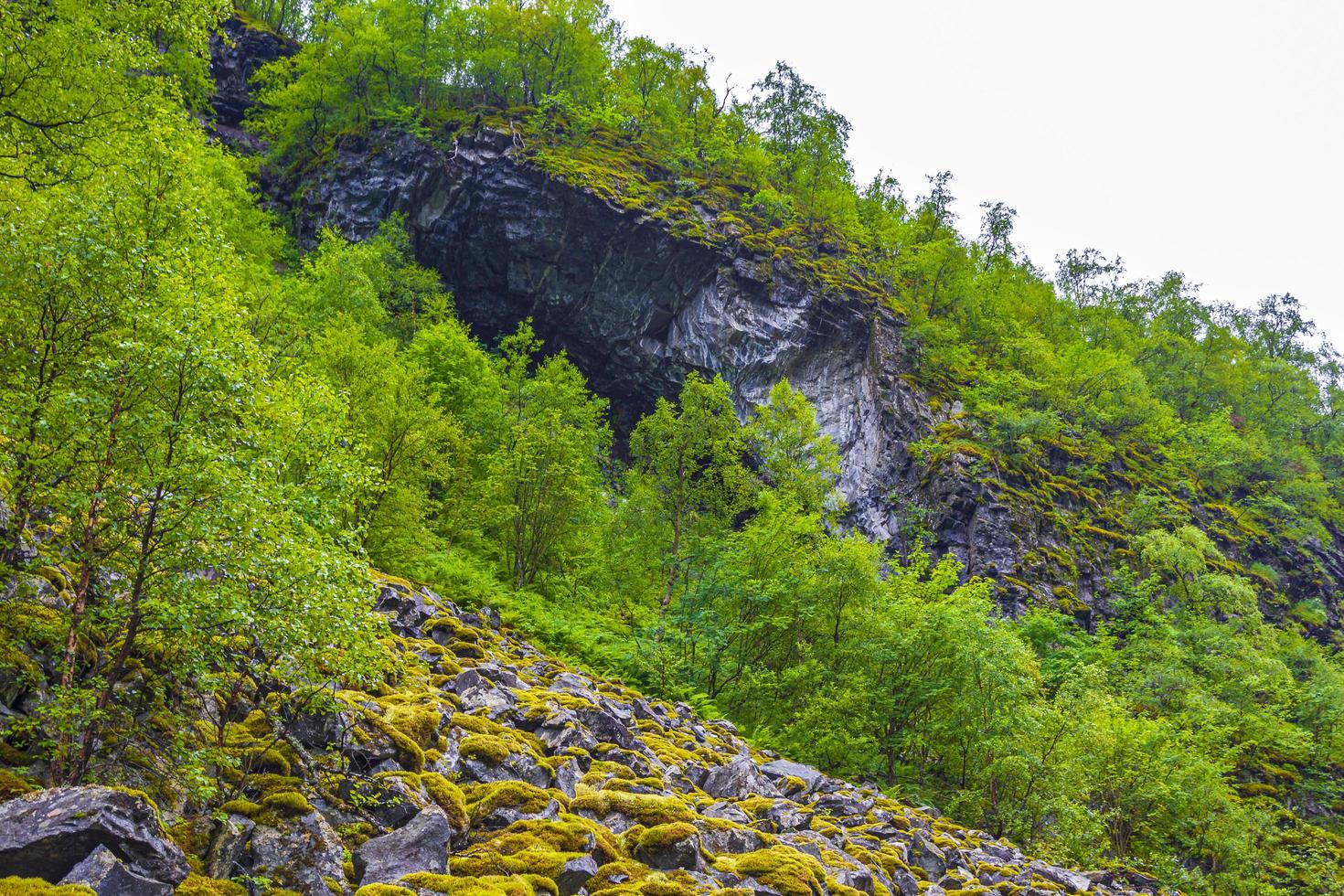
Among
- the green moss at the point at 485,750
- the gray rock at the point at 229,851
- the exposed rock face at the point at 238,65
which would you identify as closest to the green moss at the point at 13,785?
the gray rock at the point at 229,851

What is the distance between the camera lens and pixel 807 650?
25719 mm

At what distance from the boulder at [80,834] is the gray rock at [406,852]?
6.42ft

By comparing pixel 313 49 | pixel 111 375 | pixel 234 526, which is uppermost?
pixel 313 49

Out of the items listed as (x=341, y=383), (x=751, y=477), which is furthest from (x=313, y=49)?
(x=751, y=477)

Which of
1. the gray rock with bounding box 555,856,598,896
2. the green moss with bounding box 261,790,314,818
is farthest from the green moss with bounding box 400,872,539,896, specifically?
the green moss with bounding box 261,790,314,818

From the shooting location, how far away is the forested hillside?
8180 millimetres

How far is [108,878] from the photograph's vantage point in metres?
6.05

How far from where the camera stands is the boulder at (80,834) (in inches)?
236

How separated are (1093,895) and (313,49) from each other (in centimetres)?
6945

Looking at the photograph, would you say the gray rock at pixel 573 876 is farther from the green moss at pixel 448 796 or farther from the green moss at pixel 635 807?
the green moss at pixel 635 807

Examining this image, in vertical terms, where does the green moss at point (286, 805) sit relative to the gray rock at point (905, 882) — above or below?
above

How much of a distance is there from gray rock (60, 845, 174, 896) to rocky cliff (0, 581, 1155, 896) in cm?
1

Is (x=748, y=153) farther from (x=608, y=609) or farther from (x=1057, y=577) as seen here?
(x=608, y=609)

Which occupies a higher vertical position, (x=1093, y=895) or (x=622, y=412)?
(x=622, y=412)
